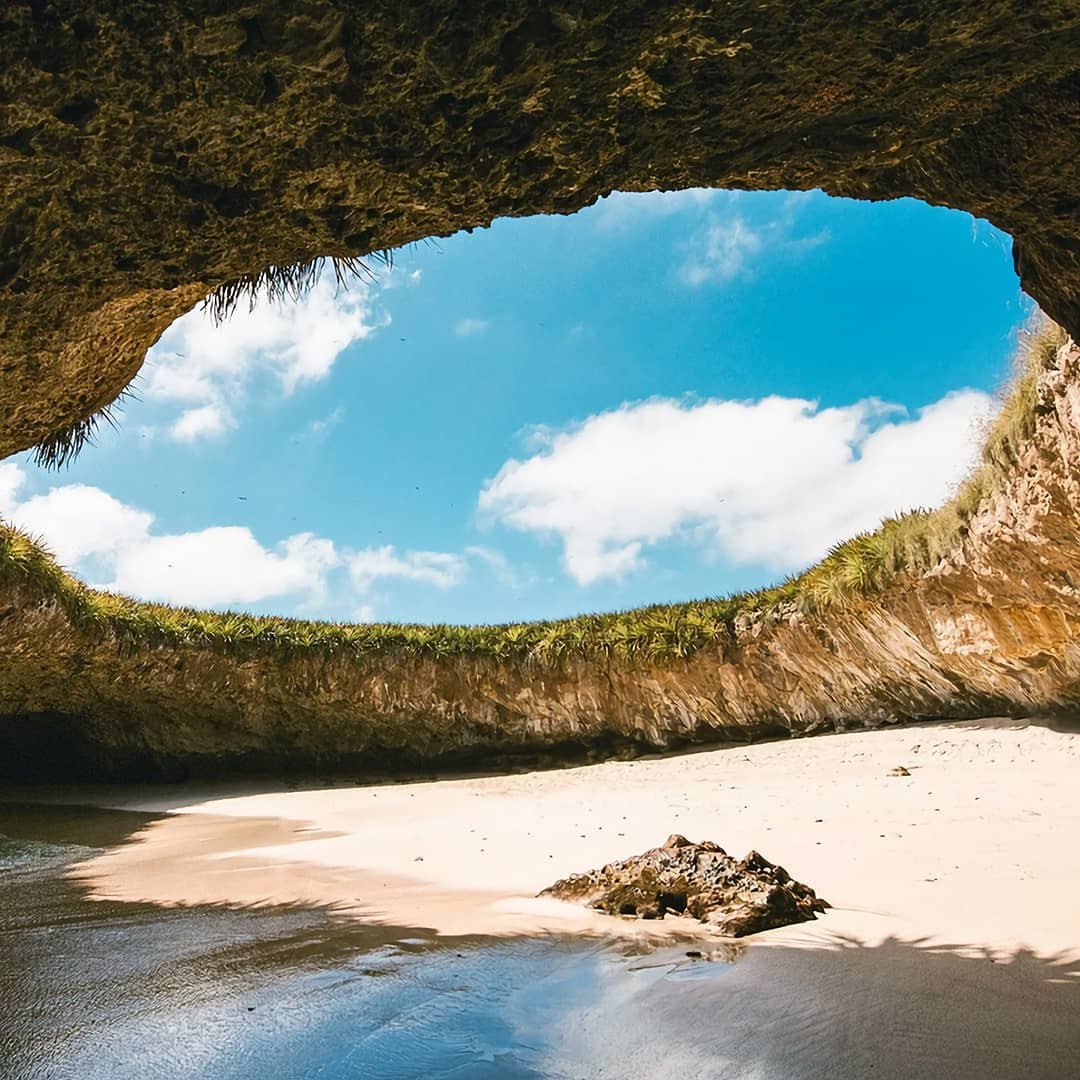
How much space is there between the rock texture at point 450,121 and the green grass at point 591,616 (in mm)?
4545

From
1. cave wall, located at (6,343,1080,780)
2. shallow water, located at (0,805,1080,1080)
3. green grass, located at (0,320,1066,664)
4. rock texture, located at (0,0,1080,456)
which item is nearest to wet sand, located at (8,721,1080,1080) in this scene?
shallow water, located at (0,805,1080,1080)

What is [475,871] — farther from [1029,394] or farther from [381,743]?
[381,743]

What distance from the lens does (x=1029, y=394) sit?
230 inches

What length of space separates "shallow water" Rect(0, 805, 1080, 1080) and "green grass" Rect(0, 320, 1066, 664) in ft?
16.1

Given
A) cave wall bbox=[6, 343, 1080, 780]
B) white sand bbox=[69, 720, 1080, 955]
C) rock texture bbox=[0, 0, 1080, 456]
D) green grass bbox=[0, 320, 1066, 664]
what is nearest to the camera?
rock texture bbox=[0, 0, 1080, 456]

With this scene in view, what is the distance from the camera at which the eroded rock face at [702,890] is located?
2.98 metres

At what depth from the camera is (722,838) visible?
482 cm

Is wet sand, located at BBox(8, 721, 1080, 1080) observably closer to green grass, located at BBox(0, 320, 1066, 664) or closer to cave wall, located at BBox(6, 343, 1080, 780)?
cave wall, located at BBox(6, 343, 1080, 780)

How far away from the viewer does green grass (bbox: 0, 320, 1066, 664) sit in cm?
702

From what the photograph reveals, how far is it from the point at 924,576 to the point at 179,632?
811cm

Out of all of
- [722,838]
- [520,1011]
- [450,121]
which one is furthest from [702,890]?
[450,121]

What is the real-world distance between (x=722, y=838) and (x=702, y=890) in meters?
1.74

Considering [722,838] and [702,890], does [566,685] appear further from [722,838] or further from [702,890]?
[702,890]

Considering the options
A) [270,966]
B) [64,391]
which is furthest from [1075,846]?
[64,391]
